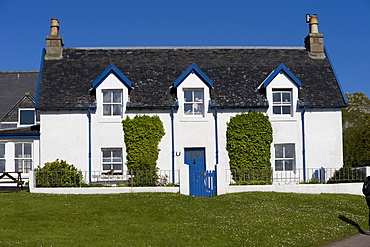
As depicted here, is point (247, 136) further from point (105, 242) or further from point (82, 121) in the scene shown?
point (105, 242)

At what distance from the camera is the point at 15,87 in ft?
119

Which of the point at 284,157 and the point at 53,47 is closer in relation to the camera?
the point at 284,157

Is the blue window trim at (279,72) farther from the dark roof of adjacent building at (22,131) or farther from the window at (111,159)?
the dark roof of adjacent building at (22,131)

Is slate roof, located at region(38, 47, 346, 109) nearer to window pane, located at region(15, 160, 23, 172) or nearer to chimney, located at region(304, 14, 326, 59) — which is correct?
chimney, located at region(304, 14, 326, 59)

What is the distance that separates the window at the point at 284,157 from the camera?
94.9ft

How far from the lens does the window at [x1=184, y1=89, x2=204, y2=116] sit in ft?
94.2

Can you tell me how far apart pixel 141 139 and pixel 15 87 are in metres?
13.4

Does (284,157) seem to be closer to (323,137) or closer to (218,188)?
(323,137)

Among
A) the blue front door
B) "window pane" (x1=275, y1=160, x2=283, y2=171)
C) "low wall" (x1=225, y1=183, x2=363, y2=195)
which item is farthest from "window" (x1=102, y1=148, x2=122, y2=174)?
"window pane" (x1=275, y1=160, x2=283, y2=171)

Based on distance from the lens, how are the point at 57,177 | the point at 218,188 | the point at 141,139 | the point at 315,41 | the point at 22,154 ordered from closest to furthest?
the point at 218,188 → the point at 57,177 → the point at 141,139 → the point at 22,154 → the point at 315,41

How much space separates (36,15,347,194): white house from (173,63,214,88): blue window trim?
56 mm

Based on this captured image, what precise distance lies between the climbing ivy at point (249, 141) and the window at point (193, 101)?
193 cm

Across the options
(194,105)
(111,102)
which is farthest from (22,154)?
(194,105)

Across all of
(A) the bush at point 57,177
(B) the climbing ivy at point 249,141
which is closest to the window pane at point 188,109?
(B) the climbing ivy at point 249,141
